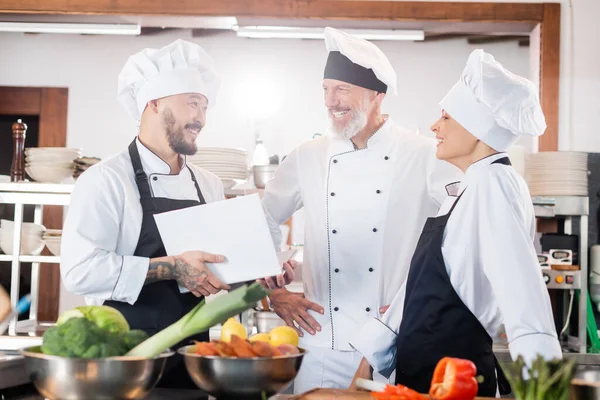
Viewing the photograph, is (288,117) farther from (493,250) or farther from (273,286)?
(493,250)

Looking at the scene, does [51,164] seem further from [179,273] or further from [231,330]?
[231,330]

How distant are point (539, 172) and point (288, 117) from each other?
252cm

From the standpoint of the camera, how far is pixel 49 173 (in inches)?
156

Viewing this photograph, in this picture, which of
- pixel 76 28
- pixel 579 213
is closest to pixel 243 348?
pixel 579 213

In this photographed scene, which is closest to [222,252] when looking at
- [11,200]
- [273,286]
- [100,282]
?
[100,282]

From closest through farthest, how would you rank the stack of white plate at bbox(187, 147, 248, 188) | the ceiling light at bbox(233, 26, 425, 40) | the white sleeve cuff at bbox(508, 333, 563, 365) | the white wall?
the white sleeve cuff at bbox(508, 333, 563, 365) < the stack of white plate at bbox(187, 147, 248, 188) < the ceiling light at bbox(233, 26, 425, 40) < the white wall

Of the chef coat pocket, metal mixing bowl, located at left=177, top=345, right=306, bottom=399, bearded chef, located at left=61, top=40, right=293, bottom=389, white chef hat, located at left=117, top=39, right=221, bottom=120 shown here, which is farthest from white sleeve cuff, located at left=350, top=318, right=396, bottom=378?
white chef hat, located at left=117, top=39, right=221, bottom=120

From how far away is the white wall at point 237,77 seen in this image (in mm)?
6211

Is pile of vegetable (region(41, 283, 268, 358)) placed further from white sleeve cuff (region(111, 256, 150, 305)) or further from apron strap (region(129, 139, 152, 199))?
apron strap (region(129, 139, 152, 199))

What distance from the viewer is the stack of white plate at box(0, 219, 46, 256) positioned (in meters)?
3.90

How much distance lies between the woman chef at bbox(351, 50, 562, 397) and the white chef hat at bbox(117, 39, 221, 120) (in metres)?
0.88

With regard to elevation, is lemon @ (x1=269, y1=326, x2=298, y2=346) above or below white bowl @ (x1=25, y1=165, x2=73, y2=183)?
below

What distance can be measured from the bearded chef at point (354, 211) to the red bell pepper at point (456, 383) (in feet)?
3.52

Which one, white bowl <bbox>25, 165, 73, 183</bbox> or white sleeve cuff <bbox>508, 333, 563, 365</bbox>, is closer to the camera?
white sleeve cuff <bbox>508, 333, 563, 365</bbox>
